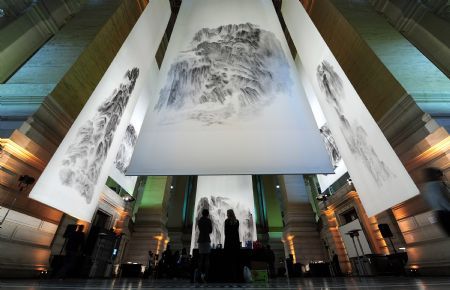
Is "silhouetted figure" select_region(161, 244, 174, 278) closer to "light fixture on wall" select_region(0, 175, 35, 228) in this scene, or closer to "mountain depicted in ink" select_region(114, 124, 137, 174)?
"mountain depicted in ink" select_region(114, 124, 137, 174)

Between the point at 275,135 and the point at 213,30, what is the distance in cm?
344

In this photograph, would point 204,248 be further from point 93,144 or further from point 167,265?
point 167,265

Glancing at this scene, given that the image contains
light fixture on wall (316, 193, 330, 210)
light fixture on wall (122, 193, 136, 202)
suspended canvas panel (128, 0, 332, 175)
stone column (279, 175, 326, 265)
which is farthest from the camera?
stone column (279, 175, 326, 265)

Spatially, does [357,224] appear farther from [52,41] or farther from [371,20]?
[52,41]

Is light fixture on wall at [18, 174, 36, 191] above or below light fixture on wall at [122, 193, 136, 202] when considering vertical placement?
below

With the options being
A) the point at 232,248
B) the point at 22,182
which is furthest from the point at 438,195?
the point at 22,182

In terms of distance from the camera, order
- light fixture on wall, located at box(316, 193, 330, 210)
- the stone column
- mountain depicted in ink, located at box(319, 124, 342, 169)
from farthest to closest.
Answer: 1. the stone column
2. light fixture on wall, located at box(316, 193, 330, 210)
3. mountain depicted in ink, located at box(319, 124, 342, 169)

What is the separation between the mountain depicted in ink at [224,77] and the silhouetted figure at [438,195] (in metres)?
3.73

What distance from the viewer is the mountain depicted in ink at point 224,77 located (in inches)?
173

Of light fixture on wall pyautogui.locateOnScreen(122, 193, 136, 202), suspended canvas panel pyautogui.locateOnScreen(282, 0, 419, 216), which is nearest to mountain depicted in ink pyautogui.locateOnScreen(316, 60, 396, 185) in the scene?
suspended canvas panel pyautogui.locateOnScreen(282, 0, 419, 216)

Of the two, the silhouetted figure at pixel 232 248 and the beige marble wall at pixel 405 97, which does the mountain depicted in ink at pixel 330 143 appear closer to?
the beige marble wall at pixel 405 97

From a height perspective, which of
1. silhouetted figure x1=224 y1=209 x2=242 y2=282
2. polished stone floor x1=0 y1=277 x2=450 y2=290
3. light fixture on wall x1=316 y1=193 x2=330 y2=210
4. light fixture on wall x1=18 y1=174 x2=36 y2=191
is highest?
light fixture on wall x1=316 y1=193 x2=330 y2=210

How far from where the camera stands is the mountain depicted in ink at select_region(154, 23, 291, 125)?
14.4 ft

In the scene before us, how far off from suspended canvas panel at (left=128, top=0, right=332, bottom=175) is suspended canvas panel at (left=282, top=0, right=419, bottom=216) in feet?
3.88
